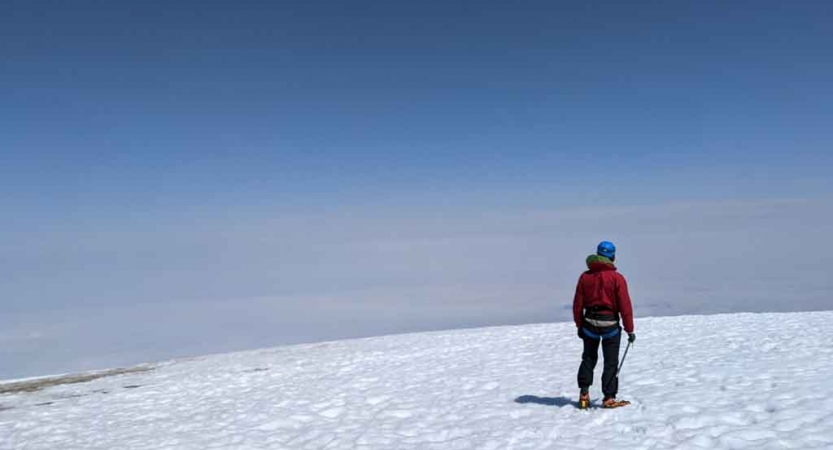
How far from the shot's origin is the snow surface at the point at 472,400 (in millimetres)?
8641

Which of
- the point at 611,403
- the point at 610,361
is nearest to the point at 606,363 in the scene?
the point at 610,361

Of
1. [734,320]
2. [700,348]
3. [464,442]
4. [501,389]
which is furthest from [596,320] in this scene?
[734,320]

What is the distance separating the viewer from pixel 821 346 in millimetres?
14016

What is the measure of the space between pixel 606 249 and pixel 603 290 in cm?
69

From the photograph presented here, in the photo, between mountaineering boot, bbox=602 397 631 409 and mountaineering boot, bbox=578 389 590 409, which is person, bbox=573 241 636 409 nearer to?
mountaineering boot, bbox=602 397 631 409

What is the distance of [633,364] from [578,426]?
5694 mm

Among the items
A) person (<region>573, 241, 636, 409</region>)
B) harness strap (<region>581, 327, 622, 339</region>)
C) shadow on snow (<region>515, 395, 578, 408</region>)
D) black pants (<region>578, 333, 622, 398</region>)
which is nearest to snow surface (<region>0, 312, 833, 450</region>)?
shadow on snow (<region>515, 395, 578, 408</region>)

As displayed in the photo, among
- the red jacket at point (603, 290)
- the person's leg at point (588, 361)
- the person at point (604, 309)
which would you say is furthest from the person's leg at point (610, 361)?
the red jacket at point (603, 290)

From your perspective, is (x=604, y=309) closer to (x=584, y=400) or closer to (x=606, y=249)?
(x=606, y=249)

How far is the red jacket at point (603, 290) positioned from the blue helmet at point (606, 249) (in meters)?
0.11

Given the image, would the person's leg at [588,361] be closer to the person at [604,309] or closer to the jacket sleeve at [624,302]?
the person at [604,309]

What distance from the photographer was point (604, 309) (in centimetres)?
951

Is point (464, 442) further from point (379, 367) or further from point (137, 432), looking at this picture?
point (379, 367)

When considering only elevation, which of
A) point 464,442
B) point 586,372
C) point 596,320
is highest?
→ point 596,320
